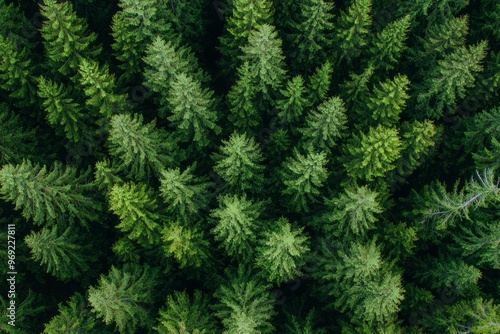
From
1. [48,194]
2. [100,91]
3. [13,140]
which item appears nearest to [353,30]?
[100,91]

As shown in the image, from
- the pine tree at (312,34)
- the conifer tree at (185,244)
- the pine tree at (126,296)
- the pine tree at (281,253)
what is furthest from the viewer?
the pine tree at (312,34)

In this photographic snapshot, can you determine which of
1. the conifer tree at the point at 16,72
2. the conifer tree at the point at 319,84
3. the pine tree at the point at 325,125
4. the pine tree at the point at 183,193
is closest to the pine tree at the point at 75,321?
the pine tree at the point at 183,193

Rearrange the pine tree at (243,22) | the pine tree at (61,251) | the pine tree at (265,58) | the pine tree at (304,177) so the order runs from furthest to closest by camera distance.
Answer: the pine tree at (243,22), the pine tree at (265,58), the pine tree at (304,177), the pine tree at (61,251)

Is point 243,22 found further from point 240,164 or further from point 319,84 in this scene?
point 240,164

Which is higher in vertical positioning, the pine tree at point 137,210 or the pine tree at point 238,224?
the pine tree at point 238,224

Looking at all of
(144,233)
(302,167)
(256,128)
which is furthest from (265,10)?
(144,233)

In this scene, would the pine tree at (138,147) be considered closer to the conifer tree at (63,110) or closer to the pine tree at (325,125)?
the conifer tree at (63,110)

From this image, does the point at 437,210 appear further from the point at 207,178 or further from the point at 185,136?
the point at 185,136

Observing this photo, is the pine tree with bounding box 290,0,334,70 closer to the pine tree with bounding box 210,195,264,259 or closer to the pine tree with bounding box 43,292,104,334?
the pine tree with bounding box 210,195,264,259
